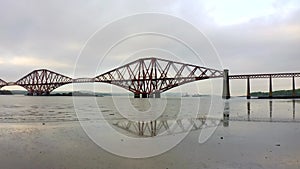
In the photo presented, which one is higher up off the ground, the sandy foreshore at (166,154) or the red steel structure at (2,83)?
the red steel structure at (2,83)

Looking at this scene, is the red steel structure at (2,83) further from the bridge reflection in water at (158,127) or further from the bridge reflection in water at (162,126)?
the bridge reflection in water at (158,127)

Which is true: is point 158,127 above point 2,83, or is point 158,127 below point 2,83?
below

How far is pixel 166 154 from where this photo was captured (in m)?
10.8

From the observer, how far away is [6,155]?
10.1m

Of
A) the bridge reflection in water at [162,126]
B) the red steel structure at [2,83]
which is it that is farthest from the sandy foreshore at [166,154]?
the red steel structure at [2,83]

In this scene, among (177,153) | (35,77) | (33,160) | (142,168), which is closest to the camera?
(142,168)

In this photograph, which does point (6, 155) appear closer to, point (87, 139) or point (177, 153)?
point (87, 139)

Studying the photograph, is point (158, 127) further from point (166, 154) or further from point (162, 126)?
point (166, 154)

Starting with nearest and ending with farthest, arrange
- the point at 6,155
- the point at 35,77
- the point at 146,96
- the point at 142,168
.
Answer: the point at 142,168 → the point at 6,155 → the point at 146,96 → the point at 35,77

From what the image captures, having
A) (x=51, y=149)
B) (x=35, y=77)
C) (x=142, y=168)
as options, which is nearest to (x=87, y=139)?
(x=51, y=149)

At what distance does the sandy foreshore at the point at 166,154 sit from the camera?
8952 millimetres

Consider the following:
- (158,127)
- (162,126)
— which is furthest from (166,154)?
(162,126)

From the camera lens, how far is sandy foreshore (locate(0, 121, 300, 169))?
8952mm

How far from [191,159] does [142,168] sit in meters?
2.06
